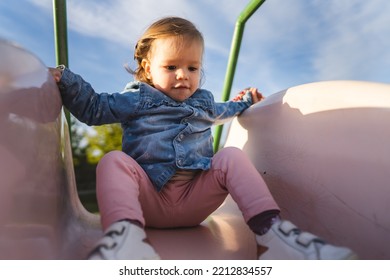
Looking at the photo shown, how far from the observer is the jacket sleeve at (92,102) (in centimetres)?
69

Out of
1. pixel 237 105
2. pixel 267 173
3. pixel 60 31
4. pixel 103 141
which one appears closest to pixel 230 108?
pixel 237 105

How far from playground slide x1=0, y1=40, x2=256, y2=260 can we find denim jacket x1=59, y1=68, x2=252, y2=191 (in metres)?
0.05

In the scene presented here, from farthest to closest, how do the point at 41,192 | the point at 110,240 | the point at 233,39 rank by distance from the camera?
the point at 233,39, the point at 41,192, the point at 110,240

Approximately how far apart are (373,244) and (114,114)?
0.44 meters

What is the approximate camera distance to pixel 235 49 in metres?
1.23

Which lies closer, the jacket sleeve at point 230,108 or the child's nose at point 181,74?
the child's nose at point 181,74

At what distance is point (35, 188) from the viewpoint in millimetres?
535

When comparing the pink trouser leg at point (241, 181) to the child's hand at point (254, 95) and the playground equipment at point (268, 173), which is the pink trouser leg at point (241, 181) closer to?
the playground equipment at point (268, 173)

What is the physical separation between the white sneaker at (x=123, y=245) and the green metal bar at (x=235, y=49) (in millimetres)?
802

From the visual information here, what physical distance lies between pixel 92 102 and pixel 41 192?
0.22 m

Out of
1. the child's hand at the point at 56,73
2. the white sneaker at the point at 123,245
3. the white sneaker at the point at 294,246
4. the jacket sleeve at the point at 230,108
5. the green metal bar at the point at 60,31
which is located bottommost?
the white sneaker at the point at 294,246

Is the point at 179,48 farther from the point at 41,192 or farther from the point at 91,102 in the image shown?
the point at 41,192

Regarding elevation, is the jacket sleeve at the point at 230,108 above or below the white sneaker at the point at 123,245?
above

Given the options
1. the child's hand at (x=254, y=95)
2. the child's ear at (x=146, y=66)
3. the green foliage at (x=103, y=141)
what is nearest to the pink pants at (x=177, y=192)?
the child's ear at (x=146, y=66)
